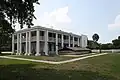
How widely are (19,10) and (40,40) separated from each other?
101 feet

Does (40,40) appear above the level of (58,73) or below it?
above

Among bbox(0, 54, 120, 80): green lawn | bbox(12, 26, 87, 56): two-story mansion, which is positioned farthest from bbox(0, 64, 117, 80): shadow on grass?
bbox(12, 26, 87, 56): two-story mansion

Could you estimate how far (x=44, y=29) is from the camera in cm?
4525

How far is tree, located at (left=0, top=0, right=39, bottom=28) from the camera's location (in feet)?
44.8

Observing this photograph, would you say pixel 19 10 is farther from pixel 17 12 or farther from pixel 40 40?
pixel 40 40

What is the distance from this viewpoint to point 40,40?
44688 millimetres

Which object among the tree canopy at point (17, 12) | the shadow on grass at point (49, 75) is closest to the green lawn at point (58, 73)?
the shadow on grass at point (49, 75)

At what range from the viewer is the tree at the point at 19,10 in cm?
1365

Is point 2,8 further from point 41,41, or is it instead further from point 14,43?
point 14,43

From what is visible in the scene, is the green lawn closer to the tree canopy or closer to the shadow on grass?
the shadow on grass

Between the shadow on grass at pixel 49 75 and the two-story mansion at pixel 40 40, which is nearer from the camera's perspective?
the shadow on grass at pixel 49 75

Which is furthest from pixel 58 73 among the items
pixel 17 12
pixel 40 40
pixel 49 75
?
pixel 40 40

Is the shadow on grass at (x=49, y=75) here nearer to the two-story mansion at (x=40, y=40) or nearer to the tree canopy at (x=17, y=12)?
the tree canopy at (x=17, y=12)

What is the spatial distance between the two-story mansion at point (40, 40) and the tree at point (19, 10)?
28.5 meters
